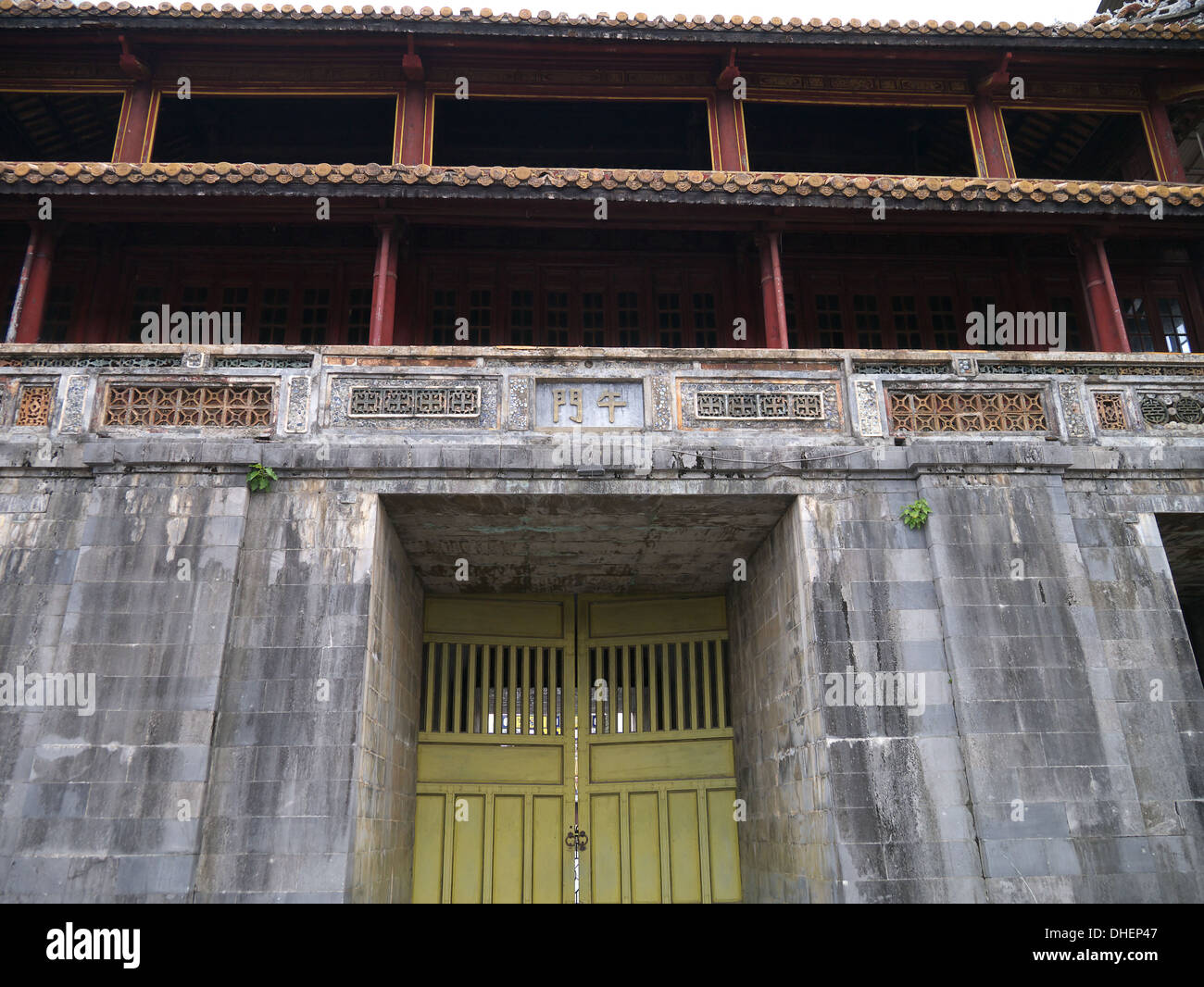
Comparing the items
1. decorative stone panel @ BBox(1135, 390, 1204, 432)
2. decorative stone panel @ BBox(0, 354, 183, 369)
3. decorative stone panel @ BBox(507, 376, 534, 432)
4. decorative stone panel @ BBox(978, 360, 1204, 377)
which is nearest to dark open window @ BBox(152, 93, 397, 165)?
decorative stone panel @ BBox(0, 354, 183, 369)

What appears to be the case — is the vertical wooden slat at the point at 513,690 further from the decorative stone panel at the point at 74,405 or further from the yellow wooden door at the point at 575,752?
the decorative stone panel at the point at 74,405

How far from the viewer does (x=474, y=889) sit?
1103 centimetres

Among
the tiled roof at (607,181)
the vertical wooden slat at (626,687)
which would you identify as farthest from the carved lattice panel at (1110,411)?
the vertical wooden slat at (626,687)

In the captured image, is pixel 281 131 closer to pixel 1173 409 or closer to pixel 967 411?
pixel 967 411

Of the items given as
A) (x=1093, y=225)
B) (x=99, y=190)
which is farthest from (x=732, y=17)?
(x=99, y=190)

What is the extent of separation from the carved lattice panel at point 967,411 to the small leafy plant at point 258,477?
21.3ft

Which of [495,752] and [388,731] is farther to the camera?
[495,752]

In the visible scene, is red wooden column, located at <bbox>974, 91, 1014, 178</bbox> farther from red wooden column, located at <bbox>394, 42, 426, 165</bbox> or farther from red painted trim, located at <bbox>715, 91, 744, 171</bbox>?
red wooden column, located at <bbox>394, 42, 426, 165</bbox>

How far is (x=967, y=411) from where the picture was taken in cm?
951

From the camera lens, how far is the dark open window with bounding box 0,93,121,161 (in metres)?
12.3

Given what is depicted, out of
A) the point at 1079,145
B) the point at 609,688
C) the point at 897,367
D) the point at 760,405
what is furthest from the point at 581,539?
the point at 1079,145

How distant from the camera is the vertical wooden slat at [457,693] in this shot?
11.5 m

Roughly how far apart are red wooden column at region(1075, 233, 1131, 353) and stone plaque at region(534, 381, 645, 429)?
225 inches

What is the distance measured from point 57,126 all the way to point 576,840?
12.6m
